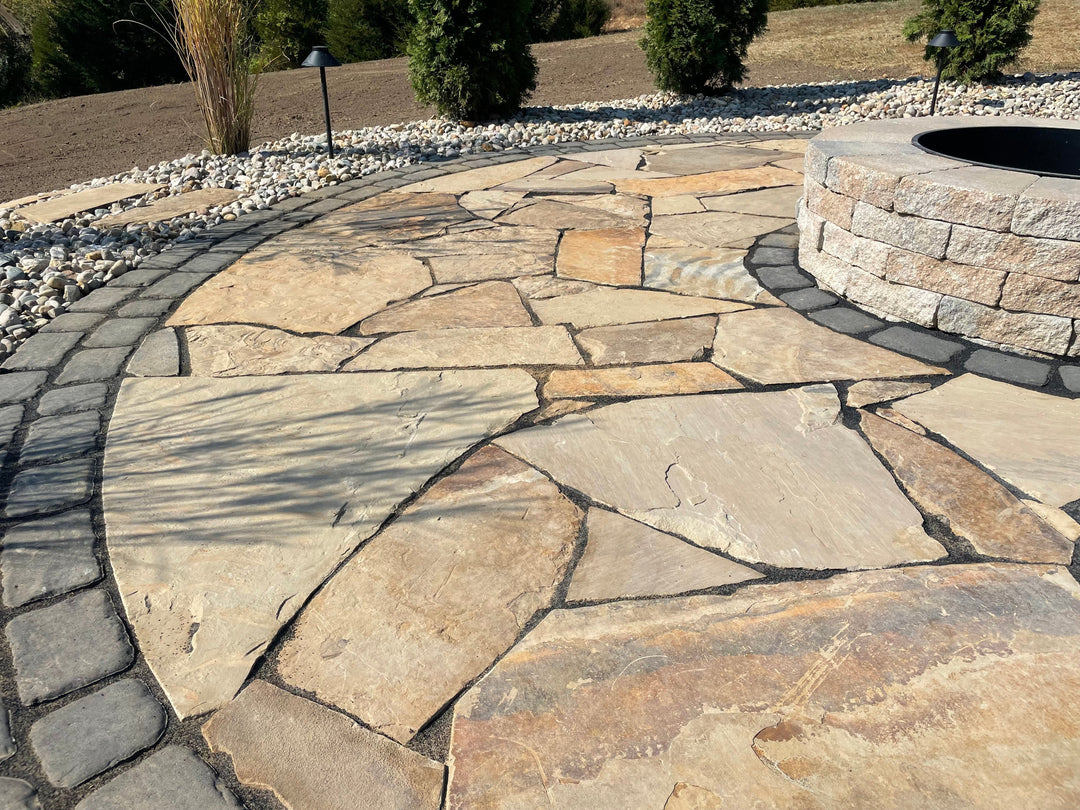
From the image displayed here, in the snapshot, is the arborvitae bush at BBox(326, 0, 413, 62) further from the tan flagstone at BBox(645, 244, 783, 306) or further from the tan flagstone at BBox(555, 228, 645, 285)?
the tan flagstone at BBox(645, 244, 783, 306)

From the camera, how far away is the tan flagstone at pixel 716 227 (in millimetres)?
3814

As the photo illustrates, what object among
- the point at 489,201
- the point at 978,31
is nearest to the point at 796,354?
the point at 489,201

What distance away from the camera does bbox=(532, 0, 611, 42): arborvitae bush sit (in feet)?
49.3

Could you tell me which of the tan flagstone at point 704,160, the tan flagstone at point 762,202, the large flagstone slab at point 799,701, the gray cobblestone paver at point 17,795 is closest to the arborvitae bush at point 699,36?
the tan flagstone at point 704,160

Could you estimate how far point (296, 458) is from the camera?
2.19 meters

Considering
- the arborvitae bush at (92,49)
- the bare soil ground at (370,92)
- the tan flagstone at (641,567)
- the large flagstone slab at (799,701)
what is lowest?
the large flagstone slab at (799,701)

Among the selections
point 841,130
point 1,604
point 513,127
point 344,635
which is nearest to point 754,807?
point 344,635

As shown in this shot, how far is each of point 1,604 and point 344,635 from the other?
76cm

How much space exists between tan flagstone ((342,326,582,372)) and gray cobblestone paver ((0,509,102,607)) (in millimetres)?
990

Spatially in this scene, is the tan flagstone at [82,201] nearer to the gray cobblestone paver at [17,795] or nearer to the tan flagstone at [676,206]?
the tan flagstone at [676,206]

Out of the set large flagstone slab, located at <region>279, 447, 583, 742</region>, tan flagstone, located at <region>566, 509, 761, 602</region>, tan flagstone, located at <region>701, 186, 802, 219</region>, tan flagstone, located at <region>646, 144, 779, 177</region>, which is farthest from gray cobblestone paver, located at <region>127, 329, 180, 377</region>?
tan flagstone, located at <region>646, 144, 779, 177</region>

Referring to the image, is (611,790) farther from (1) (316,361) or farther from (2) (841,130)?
(2) (841,130)

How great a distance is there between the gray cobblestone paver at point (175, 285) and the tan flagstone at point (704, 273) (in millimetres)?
1971

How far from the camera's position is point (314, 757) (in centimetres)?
139
